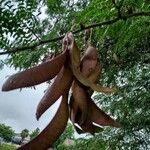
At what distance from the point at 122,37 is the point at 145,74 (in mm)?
3371

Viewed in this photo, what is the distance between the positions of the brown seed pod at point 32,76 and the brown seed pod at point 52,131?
0.03 meters

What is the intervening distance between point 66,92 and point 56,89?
14 mm

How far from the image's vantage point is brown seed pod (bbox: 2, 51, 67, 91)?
51 cm

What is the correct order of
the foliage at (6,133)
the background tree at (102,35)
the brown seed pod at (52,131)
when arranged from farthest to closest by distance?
the foliage at (6,133) → the background tree at (102,35) → the brown seed pod at (52,131)

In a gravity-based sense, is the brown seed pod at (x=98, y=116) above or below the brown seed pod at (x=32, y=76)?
below

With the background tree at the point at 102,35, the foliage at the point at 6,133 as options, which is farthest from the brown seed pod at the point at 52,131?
the foliage at the point at 6,133

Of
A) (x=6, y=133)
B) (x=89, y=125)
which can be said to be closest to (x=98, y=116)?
(x=89, y=125)

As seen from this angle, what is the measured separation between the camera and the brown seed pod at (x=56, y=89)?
0.52m

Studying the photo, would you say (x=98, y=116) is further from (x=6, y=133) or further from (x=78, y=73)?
(x=6, y=133)

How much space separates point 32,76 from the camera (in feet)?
1.70

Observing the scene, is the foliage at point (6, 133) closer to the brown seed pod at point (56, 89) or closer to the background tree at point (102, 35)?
the background tree at point (102, 35)

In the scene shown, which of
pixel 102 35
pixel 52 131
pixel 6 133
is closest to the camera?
pixel 52 131

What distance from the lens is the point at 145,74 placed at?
4434 mm

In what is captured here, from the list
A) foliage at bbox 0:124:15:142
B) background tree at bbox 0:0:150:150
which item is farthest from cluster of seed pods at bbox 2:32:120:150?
foliage at bbox 0:124:15:142
